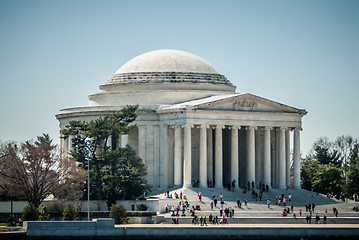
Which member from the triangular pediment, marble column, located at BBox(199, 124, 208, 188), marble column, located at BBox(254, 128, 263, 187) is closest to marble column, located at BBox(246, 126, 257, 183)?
the triangular pediment

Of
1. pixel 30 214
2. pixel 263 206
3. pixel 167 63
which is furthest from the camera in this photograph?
pixel 167 63

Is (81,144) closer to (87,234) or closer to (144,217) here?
(144,217)

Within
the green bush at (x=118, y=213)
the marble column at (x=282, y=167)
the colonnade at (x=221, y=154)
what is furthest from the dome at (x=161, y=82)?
the green bush at (x=118, y=213)

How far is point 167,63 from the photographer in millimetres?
149625

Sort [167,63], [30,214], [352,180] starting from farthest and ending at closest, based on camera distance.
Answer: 1. [352,180]
2. [167,63]
3. [30,214]

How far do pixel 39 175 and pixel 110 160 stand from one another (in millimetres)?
9069

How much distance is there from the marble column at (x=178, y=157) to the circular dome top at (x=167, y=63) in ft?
43.7

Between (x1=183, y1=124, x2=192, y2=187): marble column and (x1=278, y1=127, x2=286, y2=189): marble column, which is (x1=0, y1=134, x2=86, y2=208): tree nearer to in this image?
(x1=183, y1=124, x2=192, y2=187): marble column

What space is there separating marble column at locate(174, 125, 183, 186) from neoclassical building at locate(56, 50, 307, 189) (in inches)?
5.2

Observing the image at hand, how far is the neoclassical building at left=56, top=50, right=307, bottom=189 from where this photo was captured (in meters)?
138

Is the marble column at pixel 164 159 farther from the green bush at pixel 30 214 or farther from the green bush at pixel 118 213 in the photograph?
the green bush at pixel 30 214

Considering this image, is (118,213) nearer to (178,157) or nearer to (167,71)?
(178,157)

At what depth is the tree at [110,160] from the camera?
128 meters

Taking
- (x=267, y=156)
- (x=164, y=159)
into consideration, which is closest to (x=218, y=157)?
(x=267, y=156)
